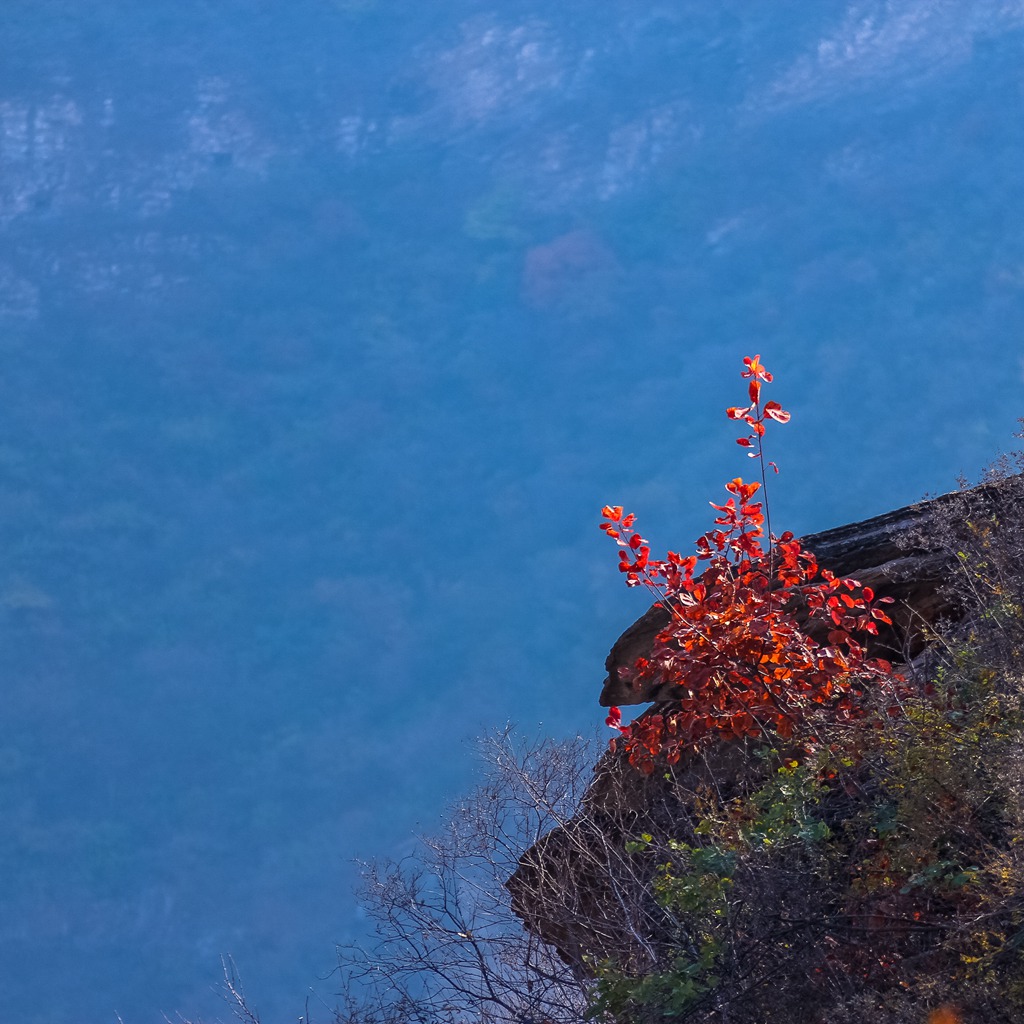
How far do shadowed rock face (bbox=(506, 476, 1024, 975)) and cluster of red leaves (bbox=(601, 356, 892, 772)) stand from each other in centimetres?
31

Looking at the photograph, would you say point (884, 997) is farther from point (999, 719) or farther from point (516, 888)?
point (516, 888)

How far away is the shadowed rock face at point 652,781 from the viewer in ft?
21.3

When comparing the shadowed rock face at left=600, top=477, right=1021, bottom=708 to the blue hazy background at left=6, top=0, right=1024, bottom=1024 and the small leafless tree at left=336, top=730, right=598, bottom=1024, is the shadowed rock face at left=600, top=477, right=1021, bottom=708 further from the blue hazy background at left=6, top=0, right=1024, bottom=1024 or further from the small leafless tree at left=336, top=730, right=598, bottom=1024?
the blue hazy background at left=6, top=0, right=1024, bottom=1024

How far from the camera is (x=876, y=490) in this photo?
35125 mm

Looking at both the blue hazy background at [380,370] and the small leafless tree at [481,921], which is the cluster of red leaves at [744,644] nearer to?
the small leafless tree at [481,921]

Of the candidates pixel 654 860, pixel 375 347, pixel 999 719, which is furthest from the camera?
pixel 375 347

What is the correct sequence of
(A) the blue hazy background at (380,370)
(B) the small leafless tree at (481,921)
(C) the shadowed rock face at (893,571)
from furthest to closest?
(A) the blue hazy background at (380,370), (C) the shadowed rock face at (893,571), (B) the small leafless tree at (481,921)

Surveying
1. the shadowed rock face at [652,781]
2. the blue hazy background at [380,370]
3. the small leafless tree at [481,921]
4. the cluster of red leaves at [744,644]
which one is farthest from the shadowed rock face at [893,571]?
the blue hazy background at [380,370]

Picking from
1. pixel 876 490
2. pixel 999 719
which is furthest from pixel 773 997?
pixel 876 490

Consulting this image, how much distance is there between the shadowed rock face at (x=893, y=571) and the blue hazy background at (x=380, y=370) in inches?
973

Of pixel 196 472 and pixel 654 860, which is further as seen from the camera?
pixel 196 472

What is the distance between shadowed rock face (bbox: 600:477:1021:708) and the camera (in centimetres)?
747

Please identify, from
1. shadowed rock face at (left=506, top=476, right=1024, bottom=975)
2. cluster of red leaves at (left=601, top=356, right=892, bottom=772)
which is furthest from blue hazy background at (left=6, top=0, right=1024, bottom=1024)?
cluster of red leaves at (left=601, top=356, right=892, bottom=772)

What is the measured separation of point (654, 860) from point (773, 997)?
189 centimetres
